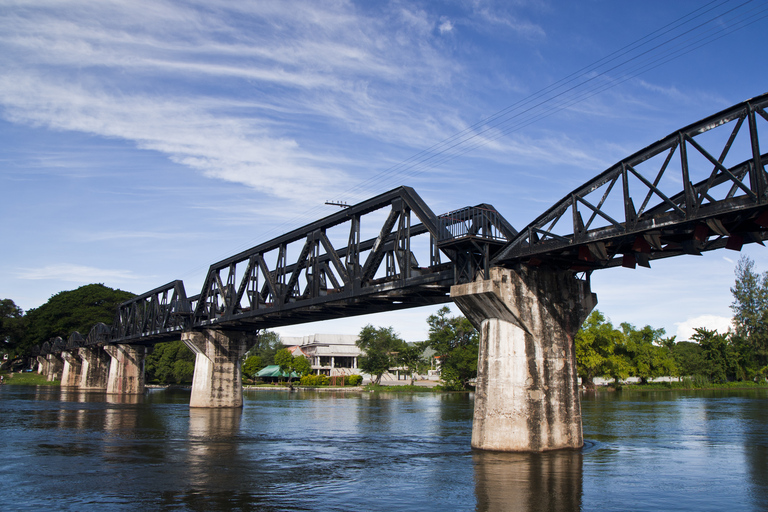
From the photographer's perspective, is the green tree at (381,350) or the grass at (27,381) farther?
the grass at (27,381)

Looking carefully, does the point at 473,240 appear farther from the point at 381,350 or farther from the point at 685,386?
the point at 685,386

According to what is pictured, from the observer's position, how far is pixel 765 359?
415ft

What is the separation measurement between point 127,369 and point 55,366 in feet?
227

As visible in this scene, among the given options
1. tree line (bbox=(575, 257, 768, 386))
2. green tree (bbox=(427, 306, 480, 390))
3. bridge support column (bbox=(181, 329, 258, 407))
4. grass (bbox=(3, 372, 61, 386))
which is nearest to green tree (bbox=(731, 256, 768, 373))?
tree line (bbox=(575, 257, 768, 386))

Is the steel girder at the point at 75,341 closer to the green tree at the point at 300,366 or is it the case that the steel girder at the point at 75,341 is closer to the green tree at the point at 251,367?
the green tree at the point at 251,367

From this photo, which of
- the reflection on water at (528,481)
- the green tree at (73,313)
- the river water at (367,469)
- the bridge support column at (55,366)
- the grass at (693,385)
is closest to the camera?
the reflection on water at (528,481)

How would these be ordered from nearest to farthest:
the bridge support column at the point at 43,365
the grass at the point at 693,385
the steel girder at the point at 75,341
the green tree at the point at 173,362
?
the grass at the point at 693,385 < the steel girder at the point at 75,341 < the green tree at the point at 173,362 < the bridge support column at the point at 43,365

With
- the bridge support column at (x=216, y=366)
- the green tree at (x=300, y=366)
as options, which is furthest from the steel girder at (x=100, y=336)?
the bridge support column at (x=216, y=366)

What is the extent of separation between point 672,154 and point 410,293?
58.7ft

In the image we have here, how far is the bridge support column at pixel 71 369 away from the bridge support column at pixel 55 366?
18.5m

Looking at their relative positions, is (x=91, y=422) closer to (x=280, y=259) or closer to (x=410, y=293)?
(x=280, y=259)

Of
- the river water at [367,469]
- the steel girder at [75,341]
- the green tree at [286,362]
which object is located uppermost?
the steel girder at [75,341]

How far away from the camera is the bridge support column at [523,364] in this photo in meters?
27.6

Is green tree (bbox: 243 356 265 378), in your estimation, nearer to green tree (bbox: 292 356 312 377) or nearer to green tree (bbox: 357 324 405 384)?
green tree (bbox: 292 356 312 377)
